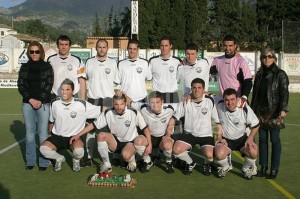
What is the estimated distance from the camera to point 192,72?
278 inches

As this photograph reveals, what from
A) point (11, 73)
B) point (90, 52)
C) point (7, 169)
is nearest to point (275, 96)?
point (7, 169)

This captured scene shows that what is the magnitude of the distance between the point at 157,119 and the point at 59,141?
1.48 m

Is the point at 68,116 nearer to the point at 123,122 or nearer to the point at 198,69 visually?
the point at 123,122

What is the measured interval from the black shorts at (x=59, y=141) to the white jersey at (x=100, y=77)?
961 mm

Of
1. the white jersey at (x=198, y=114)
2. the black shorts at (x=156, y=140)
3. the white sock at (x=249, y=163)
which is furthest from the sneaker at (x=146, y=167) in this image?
the white sock at (x=249, y=163)

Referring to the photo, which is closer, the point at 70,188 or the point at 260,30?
the point at 70,188

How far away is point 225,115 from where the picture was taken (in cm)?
636

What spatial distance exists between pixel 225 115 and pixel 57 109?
2428 mm

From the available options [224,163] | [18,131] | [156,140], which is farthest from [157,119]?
[18,131]

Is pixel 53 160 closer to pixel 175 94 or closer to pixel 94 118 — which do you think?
pixel 94 118

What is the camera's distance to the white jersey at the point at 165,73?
728 centimetres

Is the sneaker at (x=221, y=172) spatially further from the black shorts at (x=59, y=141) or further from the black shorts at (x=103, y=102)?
the black shorts at (x=59, y=141)

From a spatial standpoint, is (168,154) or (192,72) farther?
(192,72)

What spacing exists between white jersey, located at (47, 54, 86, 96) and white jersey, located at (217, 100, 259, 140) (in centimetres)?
225
